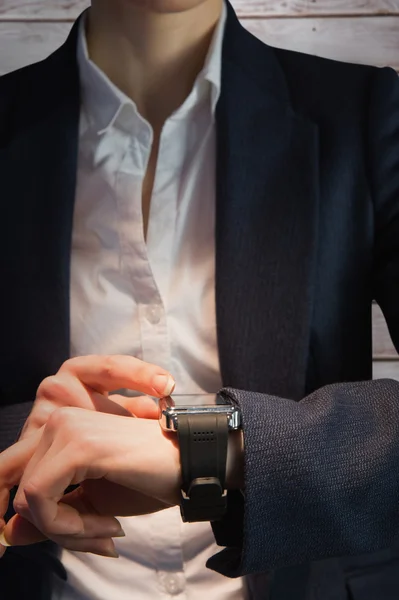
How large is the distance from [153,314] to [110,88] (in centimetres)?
26

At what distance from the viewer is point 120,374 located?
1.98ft

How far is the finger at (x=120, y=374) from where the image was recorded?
0.57 m

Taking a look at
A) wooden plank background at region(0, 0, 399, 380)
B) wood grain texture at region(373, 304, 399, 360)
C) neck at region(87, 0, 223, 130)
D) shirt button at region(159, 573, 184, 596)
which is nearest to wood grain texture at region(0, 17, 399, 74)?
wooden plank background at region(0, 0, 399, 380)

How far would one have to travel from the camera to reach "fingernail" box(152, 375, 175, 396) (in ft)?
1.86

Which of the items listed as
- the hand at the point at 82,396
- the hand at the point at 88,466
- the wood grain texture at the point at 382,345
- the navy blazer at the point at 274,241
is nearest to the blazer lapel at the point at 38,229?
the navy blazer at the point at 274,241

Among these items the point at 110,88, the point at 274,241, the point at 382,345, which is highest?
the point at 110,88

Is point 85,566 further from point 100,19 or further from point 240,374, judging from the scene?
point 100,19

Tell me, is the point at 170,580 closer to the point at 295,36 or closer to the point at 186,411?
the point at 186,411

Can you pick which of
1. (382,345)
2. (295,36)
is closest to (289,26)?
(295,36)

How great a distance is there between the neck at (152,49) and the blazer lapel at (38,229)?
0.05 metres

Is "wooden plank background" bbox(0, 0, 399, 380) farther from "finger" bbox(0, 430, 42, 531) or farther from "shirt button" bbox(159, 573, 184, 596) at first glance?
"shirt button" bbox(159, 573, 184, 596)

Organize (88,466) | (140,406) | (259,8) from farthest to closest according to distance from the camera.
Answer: (259,8), (140,406), (88,466)

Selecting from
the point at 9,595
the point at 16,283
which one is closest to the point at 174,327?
the point at 16,283

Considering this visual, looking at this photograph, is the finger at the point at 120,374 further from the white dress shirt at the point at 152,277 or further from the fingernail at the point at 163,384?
the white dress shirt at the point at 152,277
